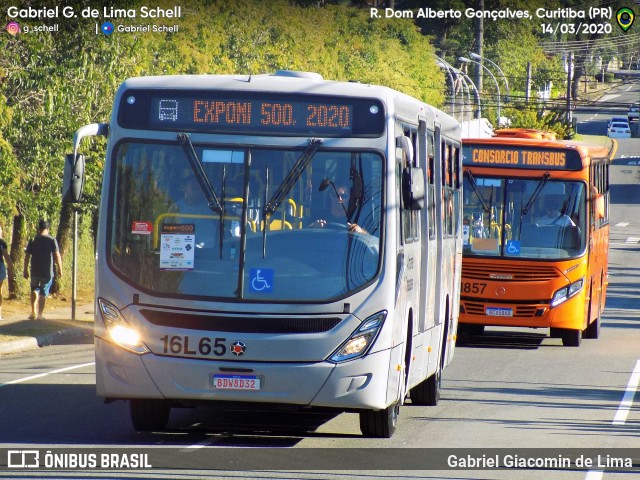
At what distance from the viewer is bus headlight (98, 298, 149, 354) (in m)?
10.8

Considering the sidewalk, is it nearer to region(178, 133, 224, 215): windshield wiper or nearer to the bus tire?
the bus tire

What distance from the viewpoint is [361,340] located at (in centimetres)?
1079

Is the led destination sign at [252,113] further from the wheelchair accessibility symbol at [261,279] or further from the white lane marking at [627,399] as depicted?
the white lane marking at [627,399]

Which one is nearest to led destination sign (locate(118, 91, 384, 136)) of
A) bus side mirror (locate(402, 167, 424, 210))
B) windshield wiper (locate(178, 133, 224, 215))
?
windshield wiper (locate(178, 133, 224, 215))

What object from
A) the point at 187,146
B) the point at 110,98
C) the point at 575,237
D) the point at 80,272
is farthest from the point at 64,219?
the point at 187,146

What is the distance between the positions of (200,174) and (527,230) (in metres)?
10.8

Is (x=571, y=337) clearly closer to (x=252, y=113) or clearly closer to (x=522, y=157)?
(x=522, y=157)

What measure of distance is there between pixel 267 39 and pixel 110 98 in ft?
57.4

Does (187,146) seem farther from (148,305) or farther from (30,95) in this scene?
(30,95)

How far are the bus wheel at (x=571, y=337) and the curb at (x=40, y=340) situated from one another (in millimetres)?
7901

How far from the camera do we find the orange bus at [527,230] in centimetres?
2108

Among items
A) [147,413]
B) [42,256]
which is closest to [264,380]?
[147,413]

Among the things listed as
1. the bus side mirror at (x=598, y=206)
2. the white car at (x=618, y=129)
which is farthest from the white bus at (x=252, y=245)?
the white car at (x=618, y=129)

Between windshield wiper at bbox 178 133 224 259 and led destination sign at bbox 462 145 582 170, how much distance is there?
10.7m
